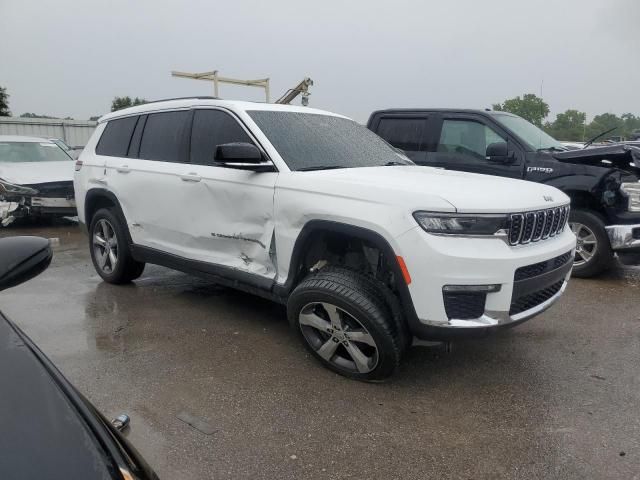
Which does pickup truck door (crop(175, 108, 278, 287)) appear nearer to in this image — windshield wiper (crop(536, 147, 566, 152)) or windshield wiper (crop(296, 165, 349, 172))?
windshield wiper (crop(296, 165, 349, 172))

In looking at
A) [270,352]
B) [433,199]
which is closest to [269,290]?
[270,352]

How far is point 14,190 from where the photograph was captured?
351 inches

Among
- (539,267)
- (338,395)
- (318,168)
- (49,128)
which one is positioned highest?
(318,168)

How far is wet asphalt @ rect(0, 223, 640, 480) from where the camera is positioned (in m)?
2.61

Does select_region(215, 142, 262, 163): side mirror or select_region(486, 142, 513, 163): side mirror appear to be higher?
select_region(215, 142, 262, 163): side mirror

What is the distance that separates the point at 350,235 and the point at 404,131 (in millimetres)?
4174

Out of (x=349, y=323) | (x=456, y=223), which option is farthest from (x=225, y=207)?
(x=456, y=223)

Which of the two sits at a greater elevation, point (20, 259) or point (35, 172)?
point (20, 259)

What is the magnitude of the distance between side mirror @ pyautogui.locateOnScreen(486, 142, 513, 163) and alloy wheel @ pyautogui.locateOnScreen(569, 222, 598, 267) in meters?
1.04

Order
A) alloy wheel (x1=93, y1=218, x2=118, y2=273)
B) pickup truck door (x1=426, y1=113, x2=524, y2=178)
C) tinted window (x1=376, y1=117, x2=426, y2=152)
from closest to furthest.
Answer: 1. alloy wheel (x1=93, y1=218, x2=118, y2=273)
2. pickup truck door (x1=426, y1=113, x2=524, y2=178)
3. tinted window (x1=376, y1=117, x2=426, y2=152)

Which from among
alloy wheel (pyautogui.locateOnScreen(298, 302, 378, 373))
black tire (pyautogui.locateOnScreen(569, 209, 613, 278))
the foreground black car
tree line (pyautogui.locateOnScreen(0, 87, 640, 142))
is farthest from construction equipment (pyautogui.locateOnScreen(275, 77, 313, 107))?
the foreground black car

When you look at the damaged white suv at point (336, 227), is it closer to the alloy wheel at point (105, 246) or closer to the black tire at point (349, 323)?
the black tire at point (349, 323)

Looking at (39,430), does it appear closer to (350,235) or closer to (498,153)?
(350,235)

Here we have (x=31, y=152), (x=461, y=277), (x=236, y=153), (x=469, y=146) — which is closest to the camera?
(x=461, y=277)
